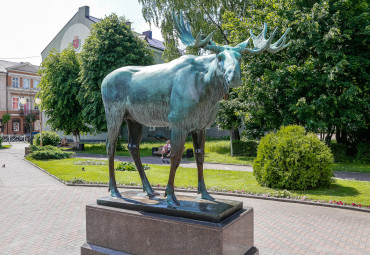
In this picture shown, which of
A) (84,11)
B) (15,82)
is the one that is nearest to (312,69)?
(84,11)

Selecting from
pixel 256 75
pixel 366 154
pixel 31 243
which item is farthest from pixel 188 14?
pixel 31 243

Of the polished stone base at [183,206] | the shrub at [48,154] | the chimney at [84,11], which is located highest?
the chimney at [84,11]

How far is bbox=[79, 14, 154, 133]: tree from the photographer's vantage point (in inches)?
880

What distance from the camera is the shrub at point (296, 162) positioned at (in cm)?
991

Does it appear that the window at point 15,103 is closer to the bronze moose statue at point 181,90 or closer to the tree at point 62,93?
the tree at point 62,93

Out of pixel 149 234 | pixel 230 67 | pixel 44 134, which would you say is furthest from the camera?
pixel 44 134

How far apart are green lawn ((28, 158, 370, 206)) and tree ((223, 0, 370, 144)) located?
4510 millimetres

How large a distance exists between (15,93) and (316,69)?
5178cm

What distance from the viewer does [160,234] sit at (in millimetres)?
3957

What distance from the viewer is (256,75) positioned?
1686 centimetres

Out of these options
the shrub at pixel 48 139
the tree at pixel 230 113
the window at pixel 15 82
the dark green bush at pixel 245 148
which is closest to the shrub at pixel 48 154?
the shrub at pixel 48 139

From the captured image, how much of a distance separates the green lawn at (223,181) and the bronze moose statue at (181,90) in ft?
20.1

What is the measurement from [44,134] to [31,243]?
930 inches

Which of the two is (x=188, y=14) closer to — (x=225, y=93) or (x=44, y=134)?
(x=44, y=134)
